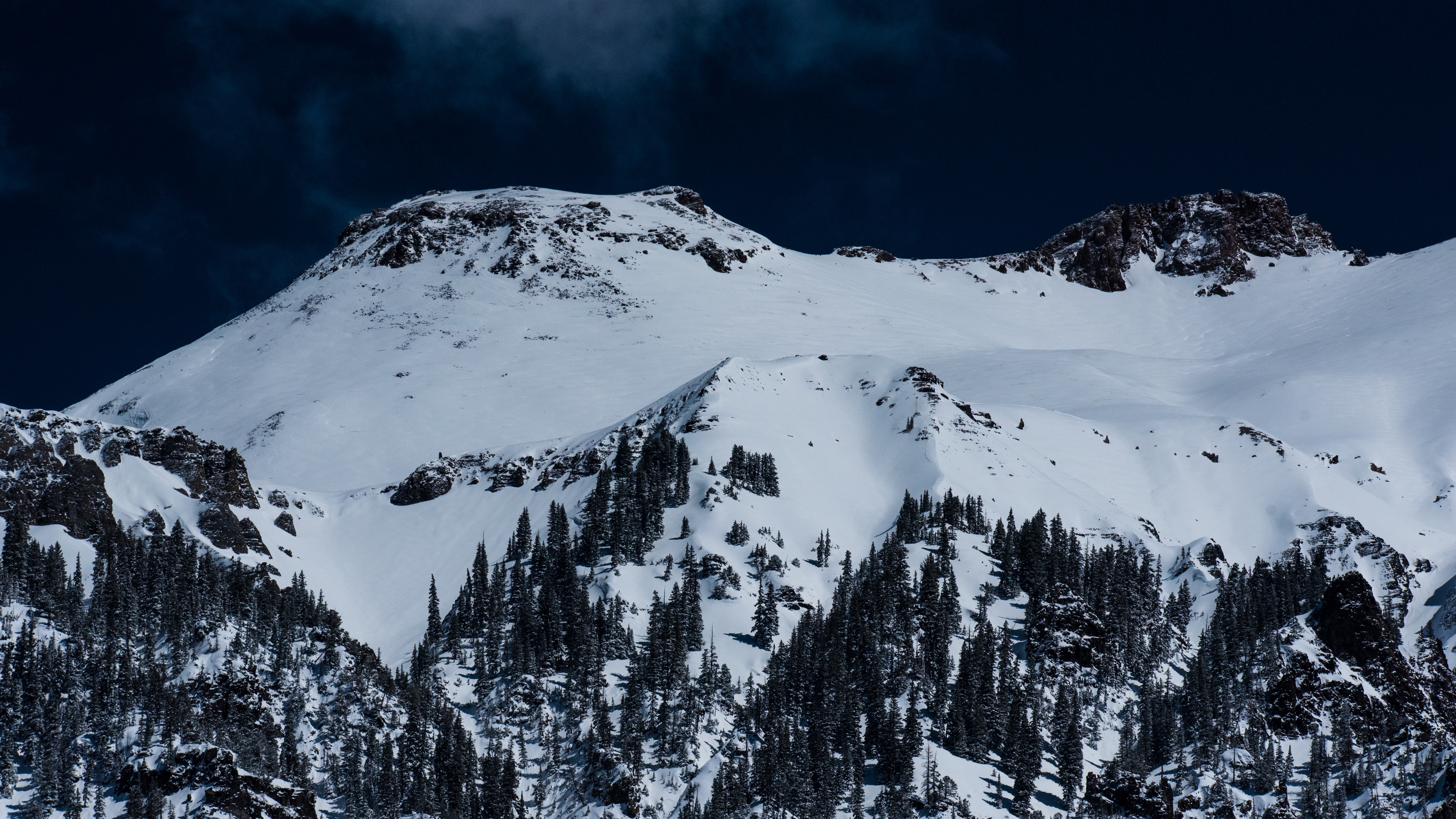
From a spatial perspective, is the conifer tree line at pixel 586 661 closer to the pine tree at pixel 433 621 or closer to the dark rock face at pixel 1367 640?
the pine tree at pixel 433 621

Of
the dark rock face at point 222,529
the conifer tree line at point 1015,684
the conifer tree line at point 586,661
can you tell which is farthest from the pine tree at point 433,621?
the conifer tree line at point 1015,684

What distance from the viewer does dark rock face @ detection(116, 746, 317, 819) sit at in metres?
106

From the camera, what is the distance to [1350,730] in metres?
135

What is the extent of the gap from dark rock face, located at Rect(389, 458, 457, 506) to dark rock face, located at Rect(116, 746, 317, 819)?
8305 cm

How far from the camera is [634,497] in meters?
168

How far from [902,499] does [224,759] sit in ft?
311

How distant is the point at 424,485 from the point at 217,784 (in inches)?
3469

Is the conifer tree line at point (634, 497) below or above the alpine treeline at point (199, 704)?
above

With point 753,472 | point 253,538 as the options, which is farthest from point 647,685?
point 253,538

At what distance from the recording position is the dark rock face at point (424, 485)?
19125cm

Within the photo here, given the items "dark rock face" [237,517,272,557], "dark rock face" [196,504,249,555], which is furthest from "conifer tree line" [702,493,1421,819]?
"dark rock face" [196,504,249,555]

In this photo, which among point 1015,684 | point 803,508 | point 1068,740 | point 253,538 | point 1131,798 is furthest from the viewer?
point 803,508

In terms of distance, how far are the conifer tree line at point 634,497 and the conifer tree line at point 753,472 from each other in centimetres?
564

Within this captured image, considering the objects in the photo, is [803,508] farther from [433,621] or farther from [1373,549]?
[1373,549]
